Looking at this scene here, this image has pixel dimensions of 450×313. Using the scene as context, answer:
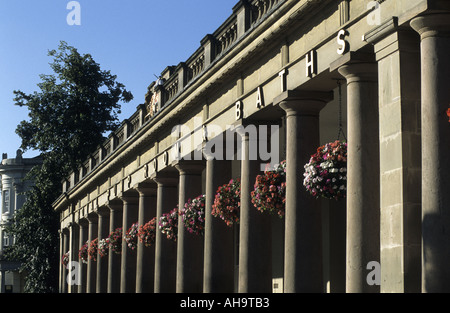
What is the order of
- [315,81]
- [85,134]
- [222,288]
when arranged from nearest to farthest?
[315,81], [222,288], [85,134]

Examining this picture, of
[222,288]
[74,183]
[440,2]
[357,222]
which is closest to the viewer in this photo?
[440,2]

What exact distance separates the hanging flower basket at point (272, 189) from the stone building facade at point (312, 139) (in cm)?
68

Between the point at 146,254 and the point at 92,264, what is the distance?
12.5 metres

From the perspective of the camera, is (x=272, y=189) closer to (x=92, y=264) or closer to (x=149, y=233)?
(x=149, y=233)

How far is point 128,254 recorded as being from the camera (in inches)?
1405

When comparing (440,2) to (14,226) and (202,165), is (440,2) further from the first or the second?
(14,226)

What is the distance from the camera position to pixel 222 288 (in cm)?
2370

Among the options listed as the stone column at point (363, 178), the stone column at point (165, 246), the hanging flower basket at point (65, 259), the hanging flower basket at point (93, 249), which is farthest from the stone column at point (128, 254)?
the stone column at point (363, 178)

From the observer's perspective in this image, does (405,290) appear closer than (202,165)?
Yes

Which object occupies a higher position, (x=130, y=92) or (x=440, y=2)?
(x=130, y=92)

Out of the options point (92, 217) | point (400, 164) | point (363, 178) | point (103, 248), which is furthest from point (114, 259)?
point (400, 164)

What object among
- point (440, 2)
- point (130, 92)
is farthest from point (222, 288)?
point (130, 92)

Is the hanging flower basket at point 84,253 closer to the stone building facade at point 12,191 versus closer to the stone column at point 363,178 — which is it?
the stone column at point 363,178

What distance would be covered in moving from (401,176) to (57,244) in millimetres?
49323
